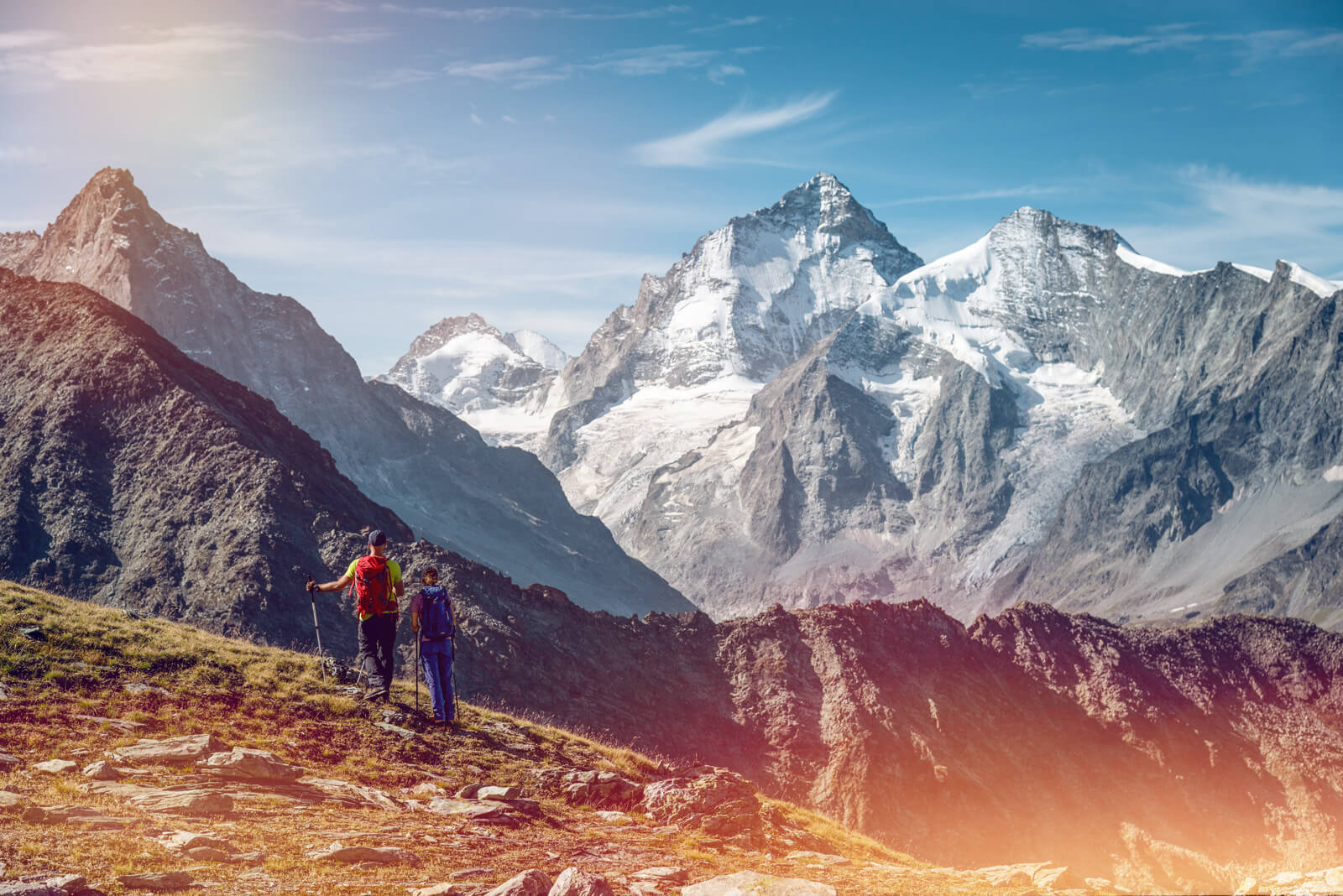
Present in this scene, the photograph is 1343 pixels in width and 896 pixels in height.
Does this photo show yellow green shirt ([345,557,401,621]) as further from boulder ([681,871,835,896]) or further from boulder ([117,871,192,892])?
boulder ([681,871,835,896])

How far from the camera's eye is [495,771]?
27.8 meters

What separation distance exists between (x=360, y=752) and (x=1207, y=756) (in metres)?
92.5

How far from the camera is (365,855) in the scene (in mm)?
20062

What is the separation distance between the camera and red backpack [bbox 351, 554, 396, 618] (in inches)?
1126

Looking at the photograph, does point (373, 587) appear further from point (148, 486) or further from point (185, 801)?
point (148, 486)

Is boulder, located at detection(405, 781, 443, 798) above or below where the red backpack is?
below

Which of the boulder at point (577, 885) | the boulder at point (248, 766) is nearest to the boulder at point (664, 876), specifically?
the boulder at point (577, 885)

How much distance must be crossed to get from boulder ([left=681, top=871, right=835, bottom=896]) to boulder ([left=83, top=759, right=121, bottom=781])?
35.6ft

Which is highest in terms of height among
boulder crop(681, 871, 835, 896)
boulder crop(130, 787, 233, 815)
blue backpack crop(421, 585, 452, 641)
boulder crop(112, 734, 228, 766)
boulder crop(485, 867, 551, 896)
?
blue backpack crop(421, 585, 452, 641)

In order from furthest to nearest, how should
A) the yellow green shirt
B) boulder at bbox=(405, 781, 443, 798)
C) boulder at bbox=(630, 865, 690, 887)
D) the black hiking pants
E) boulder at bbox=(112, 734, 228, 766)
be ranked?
the black hiking pants, the yellow green shirt, boulder at bbox=(405, 781, 443, 798), boulder at bbox=(112, 734, 228, 766), boulder at bbox=(630, 865, 690, 887)

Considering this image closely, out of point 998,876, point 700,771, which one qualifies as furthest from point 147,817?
point 998,876

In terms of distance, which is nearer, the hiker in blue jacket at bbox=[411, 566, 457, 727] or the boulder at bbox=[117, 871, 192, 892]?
the boulder at bbox=[117, 871, 192, 892]

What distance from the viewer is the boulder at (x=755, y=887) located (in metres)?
19.6

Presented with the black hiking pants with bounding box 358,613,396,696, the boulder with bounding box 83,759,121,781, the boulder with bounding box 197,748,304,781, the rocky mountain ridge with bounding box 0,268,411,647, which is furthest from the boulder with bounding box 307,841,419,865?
the rocky mountain ridge with bounding box 0,268,411,647
